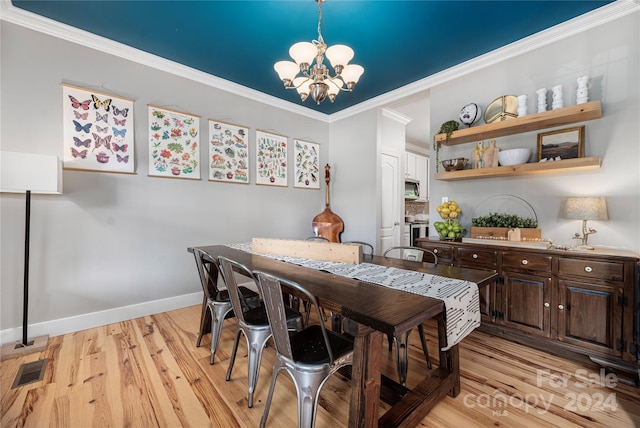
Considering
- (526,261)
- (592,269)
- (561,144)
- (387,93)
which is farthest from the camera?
(387,93)

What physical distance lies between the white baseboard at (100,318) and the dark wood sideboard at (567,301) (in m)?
2.83

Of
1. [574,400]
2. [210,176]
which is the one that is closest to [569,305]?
[574,400]

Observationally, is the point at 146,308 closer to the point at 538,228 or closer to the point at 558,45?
the point at 538,228

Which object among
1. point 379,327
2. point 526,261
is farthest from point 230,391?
point 526,261

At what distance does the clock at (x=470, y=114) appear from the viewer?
276cm

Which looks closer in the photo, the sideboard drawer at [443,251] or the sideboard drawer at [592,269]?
the sideboard drawer at [592,269]

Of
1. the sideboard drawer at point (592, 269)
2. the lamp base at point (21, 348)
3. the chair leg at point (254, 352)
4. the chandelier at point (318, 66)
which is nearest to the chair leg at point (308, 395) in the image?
the chair leg at point (254, 352)

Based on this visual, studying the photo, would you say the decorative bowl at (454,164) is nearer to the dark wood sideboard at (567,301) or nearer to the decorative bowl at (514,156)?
the decorative bowl at (514,156)

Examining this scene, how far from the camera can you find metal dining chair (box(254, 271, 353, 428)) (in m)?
1.17

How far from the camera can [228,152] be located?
3375 millimetres

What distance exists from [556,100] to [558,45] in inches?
22.3

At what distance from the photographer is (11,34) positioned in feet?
7.11

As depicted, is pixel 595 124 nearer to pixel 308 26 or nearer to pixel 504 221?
pixel 504 221

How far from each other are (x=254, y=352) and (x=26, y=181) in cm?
219
